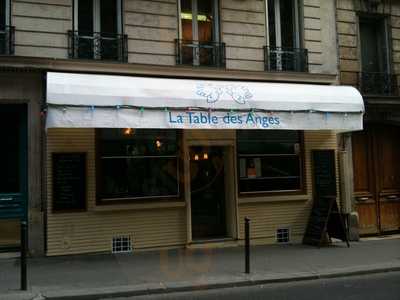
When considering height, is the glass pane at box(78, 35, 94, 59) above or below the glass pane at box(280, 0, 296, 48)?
below

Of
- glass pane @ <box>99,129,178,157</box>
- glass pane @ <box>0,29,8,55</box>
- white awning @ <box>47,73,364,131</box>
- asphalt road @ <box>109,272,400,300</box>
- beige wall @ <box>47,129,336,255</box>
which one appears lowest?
asphalt road @ <box>109,272,400,300</box>

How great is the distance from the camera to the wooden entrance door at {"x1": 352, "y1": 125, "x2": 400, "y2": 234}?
1355 cm

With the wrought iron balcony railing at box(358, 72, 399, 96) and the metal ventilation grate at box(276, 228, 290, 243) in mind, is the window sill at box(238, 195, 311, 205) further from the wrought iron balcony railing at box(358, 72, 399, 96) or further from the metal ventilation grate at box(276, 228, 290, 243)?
the wrought iron balcony railing at box(358, 72, 399, 96)

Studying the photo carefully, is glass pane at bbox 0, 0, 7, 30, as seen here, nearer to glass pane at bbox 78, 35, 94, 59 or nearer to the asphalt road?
glass pane at bbox 78, 35, 94, 59

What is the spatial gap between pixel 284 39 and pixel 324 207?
14.1 feet

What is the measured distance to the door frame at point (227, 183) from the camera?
455 inches

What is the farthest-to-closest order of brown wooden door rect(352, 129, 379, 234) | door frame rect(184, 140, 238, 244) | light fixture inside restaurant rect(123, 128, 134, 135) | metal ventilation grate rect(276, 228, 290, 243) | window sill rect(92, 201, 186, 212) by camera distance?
brown wooden door rect(352, 129, 379, 234)
metal ventilation grate rect(276, 228, 290, 243)
door frame rect(184, 140, 238, 244)
light fixture inside restaurant rect(123, 128, 134, 135)
window sill rect(92, 201, 186, 212)

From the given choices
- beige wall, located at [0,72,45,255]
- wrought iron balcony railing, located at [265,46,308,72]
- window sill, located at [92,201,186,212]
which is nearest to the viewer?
beige wall, located at [0,72,45,255]

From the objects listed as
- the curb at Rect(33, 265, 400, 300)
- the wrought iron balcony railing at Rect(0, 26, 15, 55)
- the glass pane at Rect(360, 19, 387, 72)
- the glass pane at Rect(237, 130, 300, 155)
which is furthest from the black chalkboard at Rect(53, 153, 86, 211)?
the glass pane at Rect(360, 19, 387, 72)

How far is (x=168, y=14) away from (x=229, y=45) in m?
1.61

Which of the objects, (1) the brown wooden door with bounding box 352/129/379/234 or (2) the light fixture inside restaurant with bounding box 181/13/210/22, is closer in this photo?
(2) the light fixture inside restaurant with bounding box 181/13/210/22

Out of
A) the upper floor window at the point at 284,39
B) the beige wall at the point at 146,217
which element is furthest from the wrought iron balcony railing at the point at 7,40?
the upper floor window at the point at 284,39

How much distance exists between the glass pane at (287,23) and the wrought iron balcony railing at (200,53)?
6.31ft

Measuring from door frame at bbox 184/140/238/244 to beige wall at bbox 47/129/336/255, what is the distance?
4 cm
